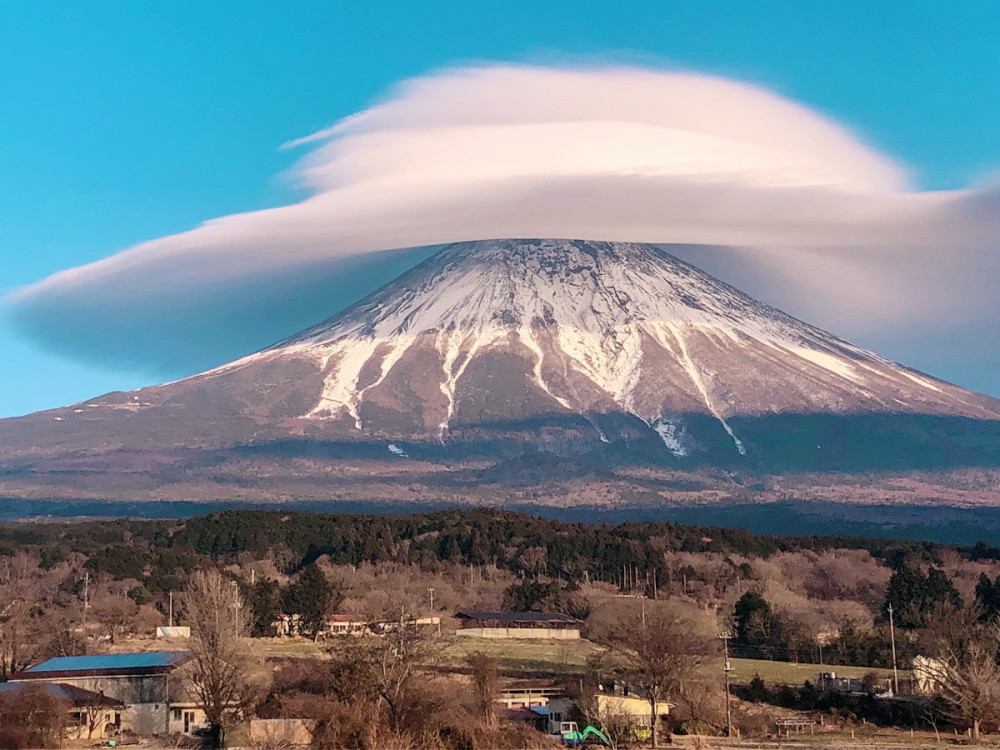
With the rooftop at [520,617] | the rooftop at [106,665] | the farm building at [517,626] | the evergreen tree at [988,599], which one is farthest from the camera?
the rooftop at [520,617]

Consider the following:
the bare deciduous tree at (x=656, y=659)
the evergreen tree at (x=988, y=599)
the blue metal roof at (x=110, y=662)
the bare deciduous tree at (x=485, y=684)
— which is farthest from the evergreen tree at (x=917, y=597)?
the blue metal roof at (x=110, y=662)

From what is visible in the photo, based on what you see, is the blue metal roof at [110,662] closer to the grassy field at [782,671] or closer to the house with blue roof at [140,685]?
the house with blue roof at [140,685]

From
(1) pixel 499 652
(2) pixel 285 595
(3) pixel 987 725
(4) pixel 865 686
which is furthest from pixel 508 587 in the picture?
(3) pixel 987 725

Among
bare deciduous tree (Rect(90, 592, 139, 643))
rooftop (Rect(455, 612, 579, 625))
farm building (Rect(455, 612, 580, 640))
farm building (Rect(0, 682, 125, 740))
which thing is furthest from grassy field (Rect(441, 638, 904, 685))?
bare deciduous tree (Rect(90, 592, 139, 643))

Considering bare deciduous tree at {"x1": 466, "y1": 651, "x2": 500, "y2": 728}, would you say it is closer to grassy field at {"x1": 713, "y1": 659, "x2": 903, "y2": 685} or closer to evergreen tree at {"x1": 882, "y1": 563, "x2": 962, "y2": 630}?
grassy field at {"x1": 713, "y1": 659, "x2": 903, "y2": 685}

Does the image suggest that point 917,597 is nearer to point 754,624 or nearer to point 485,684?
point 754,624

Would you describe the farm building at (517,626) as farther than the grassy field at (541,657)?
Yes

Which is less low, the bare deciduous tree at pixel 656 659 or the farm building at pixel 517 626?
the bare deciduous tree at pixel 656 659
